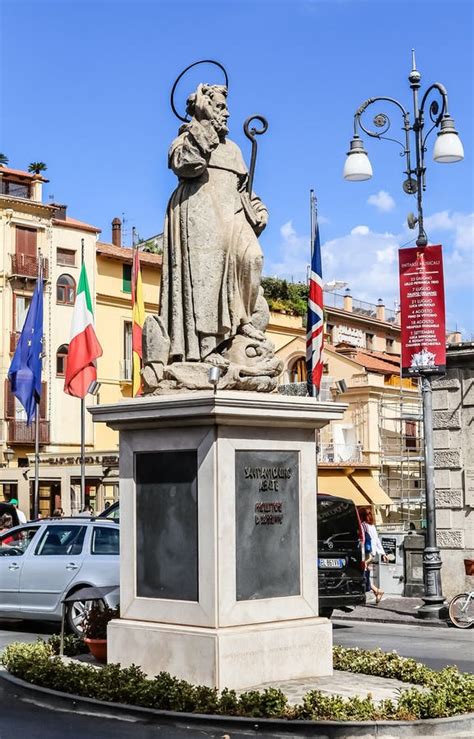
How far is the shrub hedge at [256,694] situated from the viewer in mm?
8648

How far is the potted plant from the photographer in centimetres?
1113

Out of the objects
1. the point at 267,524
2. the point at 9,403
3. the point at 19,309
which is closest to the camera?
the point at 267,524

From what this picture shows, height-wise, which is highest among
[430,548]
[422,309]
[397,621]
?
[422,309]

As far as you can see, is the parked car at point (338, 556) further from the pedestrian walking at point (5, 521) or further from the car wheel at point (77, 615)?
the pedestrian walking at point (5, 521)

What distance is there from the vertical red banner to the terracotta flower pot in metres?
10.1

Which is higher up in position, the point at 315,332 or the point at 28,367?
the point at 28,367

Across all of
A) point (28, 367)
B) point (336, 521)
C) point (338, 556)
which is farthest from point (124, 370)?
point (338, 556)

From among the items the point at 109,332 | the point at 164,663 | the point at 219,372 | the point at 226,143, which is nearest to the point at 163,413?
the point at 219,372

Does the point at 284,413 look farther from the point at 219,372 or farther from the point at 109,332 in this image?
the point at 109,332

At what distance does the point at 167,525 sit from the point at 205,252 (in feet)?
8.29

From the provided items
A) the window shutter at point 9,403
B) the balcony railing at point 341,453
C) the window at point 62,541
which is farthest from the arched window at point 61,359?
the window at point 62,541

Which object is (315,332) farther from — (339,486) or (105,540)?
(339,486)

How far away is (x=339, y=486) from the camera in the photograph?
136 ft

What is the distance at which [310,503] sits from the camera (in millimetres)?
10648
